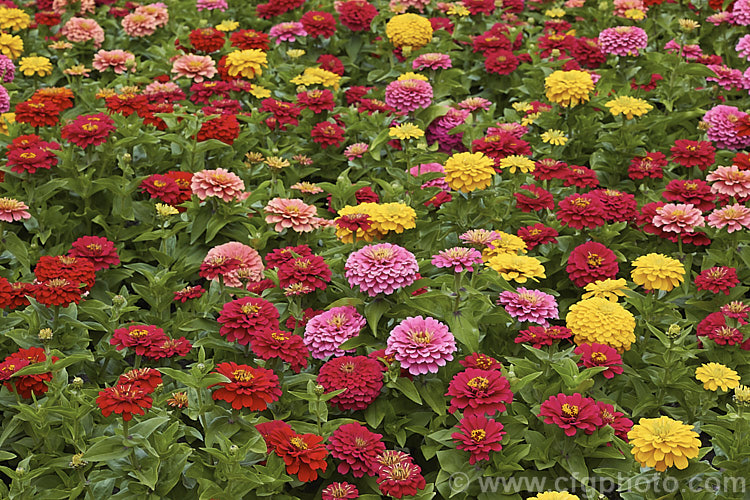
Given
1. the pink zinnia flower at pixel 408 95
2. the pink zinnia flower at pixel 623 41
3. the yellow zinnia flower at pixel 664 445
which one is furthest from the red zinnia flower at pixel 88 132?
the pink zinnia flower at pixel 623 41

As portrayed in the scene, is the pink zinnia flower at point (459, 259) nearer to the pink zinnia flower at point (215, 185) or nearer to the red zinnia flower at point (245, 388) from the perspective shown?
the red zinnia flower at point (245, 388)

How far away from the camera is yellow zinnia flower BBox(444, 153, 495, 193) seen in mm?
3346

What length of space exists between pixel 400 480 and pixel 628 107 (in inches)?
96.1

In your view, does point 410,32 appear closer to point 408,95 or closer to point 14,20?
point 408,95

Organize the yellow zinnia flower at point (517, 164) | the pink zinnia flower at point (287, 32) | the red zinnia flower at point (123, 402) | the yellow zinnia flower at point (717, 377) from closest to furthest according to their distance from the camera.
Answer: the red zinnia flower at point (123, 402), the yellow zinnia flower at point (717, 377), the yellow zinnia flower at point (517, 164), the pink zinnia flower at point (287, 32)

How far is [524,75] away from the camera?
5.11 meters

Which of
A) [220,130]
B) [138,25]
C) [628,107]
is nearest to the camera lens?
[220,130]

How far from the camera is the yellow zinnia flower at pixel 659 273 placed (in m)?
3.07

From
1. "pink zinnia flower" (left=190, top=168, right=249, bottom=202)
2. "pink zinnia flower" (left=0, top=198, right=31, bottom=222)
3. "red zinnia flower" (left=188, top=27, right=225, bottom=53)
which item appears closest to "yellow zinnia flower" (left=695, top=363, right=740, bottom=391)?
"pink zinnia flower" (left=190, top=168, right=249, bottom=202)

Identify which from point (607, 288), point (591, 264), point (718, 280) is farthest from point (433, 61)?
point (718, 280)

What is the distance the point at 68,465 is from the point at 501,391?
4.32ft

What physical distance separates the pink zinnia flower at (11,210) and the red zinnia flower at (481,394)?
189cm

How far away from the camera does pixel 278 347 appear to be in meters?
2.63

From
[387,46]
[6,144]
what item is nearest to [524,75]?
[387,46]
